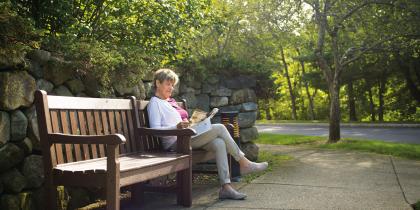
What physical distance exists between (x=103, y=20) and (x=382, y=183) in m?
4.14

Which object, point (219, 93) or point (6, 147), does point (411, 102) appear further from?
point (6, 147)

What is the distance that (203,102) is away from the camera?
23.6 feet

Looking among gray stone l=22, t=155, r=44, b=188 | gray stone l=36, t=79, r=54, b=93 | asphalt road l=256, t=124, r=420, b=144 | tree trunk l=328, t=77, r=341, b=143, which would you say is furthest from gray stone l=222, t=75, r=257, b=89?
asphalt road l=256, t=124, r=420, b=144

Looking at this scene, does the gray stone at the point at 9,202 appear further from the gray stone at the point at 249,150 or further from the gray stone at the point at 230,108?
the gray stone at the point at 249,150

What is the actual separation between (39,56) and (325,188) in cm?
357

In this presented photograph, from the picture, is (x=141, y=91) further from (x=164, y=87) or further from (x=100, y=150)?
(x=100, y=150)

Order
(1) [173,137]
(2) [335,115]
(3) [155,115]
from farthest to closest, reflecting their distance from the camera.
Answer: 1. (2) [335,115]
2. (1) [173,137]
3. (3) [155,115]

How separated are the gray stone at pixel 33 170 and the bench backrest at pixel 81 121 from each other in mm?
210

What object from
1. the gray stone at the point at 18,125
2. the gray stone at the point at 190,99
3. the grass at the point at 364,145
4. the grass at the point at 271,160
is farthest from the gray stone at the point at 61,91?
the grass at the point at 364,145

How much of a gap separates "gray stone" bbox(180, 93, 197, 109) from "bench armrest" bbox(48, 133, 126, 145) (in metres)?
3.43

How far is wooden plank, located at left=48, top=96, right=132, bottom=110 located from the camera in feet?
12.0

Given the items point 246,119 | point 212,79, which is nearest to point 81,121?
point 212,79

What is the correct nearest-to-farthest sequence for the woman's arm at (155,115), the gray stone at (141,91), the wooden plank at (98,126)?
the wooden plank at (98,126) → the woman's arm at (155,115) → the gray stone at (141,91)

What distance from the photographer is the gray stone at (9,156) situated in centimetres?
352
